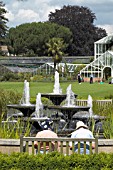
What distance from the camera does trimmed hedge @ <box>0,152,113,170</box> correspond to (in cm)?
794

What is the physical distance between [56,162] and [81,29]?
106761mm

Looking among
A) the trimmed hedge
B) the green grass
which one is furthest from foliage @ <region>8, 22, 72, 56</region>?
the trimmed hedge

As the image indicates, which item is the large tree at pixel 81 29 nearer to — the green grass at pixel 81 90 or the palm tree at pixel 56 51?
the palm tree at pixel 56 51

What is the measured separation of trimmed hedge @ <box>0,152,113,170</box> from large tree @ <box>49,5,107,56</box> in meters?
104

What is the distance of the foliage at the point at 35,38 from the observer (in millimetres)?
112200

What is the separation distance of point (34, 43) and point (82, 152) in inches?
4103

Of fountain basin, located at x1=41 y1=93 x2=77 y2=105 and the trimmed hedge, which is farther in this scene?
fountain basin, located at x1=41 y1=93 x2=77 y2=105

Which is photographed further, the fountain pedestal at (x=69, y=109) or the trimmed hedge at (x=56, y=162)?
the fountain pedestal at (x=69, y=109)

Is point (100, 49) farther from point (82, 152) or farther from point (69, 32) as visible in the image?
point (82, 152)

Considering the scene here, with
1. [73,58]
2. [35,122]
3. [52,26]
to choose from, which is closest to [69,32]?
[52,26]

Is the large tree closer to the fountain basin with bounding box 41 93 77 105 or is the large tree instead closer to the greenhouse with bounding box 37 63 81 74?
the greenhouse with bounding box 37 63 81 74

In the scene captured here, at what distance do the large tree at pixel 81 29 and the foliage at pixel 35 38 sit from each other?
95.8 inches

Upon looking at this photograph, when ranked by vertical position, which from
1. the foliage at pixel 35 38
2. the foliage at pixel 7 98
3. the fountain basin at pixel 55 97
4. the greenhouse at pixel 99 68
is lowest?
the foliage at pixel 7 98

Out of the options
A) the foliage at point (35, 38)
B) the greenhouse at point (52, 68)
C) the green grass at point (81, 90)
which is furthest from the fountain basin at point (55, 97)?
the foliage at point (35, 38)
